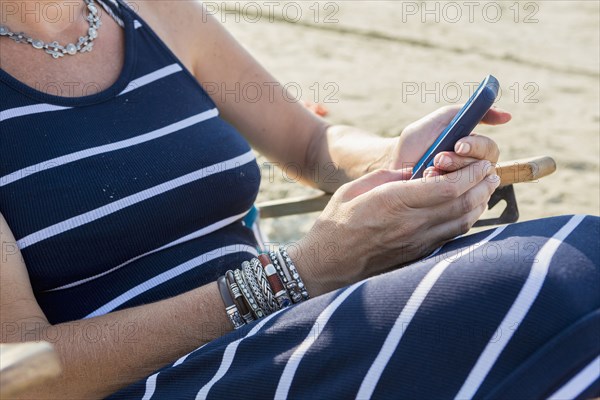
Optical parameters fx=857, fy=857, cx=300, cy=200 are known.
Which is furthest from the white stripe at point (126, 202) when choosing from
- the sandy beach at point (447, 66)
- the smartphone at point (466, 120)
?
the sandy beach at point (447, 66)

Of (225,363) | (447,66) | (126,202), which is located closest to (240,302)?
(225,363)

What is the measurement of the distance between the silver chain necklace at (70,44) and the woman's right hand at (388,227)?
567 mm

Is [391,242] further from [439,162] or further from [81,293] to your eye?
[81,293]

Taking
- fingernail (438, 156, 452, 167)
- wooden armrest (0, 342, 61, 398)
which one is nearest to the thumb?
→ fingernail (438, 156, 452, 167)

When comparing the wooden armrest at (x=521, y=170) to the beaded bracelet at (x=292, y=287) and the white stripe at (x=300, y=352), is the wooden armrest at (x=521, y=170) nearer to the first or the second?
the beaded bracelet at (x=292, y=287)

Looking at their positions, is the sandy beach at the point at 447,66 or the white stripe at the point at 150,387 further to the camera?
the sandy beach at the point at 447,66

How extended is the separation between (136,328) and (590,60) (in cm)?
319

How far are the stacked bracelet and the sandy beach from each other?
1383mm

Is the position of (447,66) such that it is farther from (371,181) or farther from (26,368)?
(26,368)

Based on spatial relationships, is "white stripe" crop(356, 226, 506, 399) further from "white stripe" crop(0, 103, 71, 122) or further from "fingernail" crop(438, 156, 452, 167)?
"white stripe" crop(0, 103, 71, 122)

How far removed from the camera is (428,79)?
3.82 meters

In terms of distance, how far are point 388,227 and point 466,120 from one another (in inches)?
8.2

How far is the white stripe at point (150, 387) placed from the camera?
3.84 ft

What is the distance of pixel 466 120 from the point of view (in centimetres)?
132
